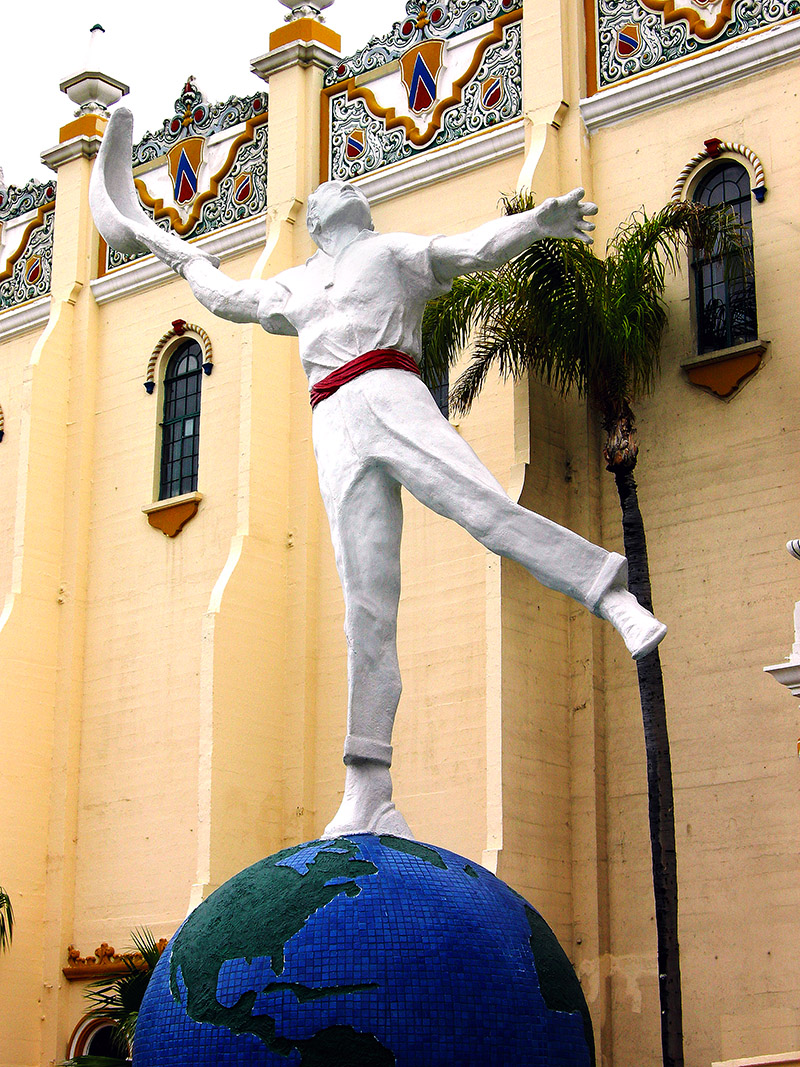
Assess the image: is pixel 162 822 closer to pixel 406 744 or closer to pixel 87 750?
pixel 87 750

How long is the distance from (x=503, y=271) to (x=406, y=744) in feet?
14.9

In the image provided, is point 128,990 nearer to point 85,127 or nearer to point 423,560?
point 423,560

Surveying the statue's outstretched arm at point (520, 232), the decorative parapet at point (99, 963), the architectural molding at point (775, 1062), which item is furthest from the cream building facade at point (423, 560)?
the statue's outstretched arm at point (520, 232)

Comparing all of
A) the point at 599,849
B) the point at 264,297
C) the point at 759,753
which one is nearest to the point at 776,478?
the point at 759,753

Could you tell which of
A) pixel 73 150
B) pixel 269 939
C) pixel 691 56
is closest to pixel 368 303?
pixel 269 939

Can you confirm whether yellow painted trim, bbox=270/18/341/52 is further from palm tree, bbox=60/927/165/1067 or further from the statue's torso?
the statue's torso

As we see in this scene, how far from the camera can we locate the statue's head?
27.6ft

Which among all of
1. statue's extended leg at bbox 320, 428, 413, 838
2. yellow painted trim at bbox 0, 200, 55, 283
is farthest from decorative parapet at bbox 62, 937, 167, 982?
statue's extended leg at bbox 320, 428, 413, 838

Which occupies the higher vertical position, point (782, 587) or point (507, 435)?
point (507, 435)

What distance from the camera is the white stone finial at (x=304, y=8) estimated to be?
1955 centimetres

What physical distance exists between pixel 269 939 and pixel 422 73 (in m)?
13.5

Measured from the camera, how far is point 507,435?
1634 cm

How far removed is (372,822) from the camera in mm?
7500

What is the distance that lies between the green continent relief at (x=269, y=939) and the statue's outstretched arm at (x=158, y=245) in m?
2.93
